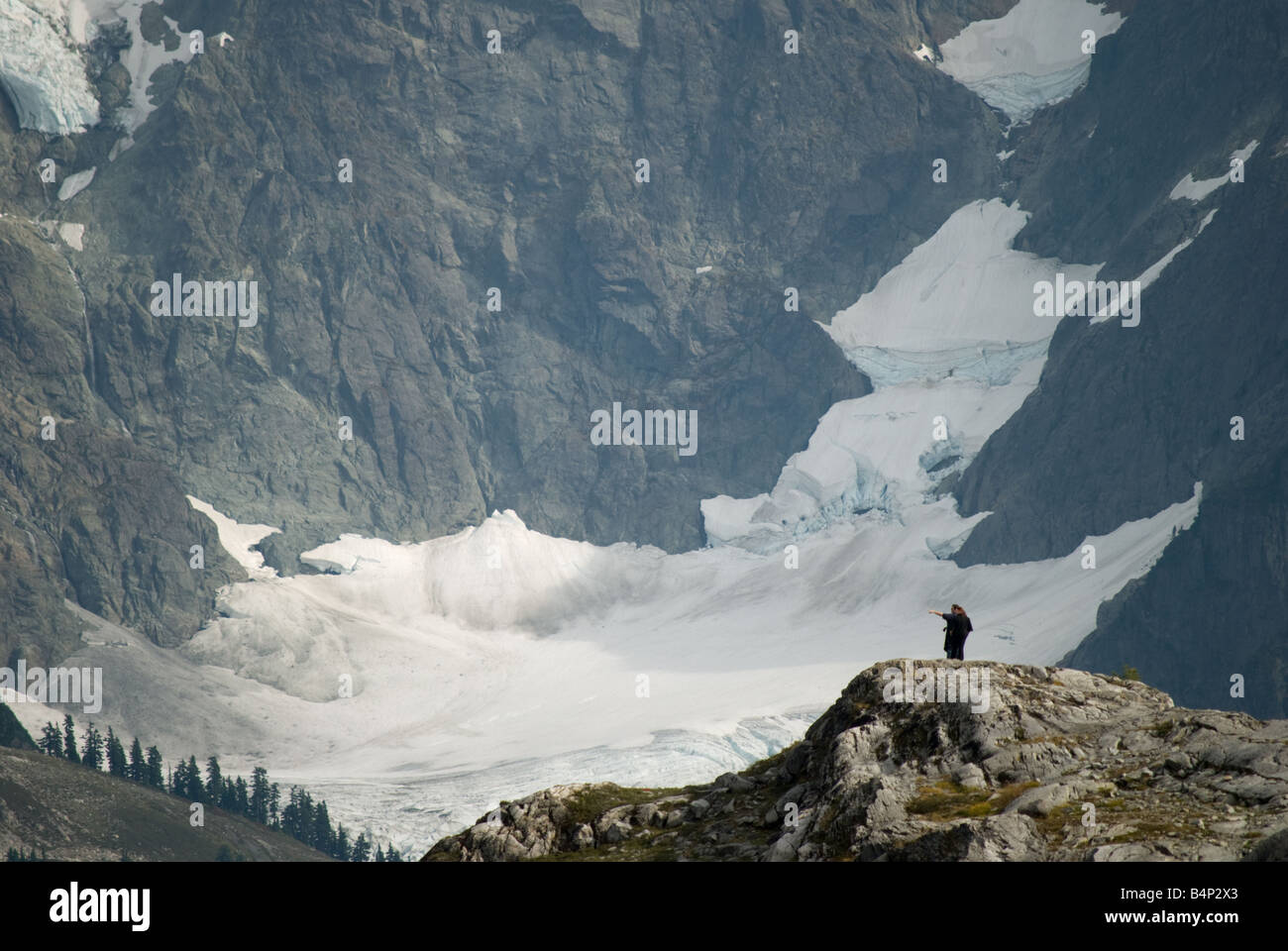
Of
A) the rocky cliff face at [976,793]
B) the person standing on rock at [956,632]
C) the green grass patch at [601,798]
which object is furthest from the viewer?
the green grass patch at [601,798]

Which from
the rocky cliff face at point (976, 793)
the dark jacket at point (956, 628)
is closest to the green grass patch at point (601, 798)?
the rocky cliff face at point (976, 793)

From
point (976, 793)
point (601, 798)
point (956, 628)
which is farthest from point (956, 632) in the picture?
point (601, 798)

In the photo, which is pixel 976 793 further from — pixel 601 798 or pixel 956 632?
pixel 601 798

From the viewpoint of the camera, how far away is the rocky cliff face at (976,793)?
4569 cm

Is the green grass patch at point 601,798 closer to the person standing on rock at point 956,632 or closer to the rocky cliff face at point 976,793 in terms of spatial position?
the rocky cliff face at point 976,793

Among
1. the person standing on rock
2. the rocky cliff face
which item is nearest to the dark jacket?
the person standing on rock

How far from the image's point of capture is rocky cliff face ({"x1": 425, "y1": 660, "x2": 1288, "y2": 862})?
150ft

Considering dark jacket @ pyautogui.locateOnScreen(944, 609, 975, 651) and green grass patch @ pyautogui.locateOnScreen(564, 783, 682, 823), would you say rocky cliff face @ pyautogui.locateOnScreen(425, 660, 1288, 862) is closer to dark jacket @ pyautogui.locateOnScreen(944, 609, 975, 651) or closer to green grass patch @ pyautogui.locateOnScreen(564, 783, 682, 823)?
green grass patch @ pyautogui.locateOnScreen(564, 783, 682, 823)
